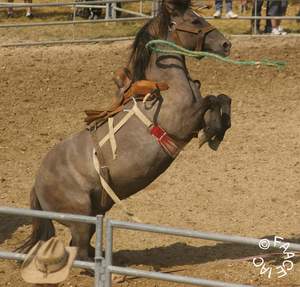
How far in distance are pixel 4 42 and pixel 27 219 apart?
6.38m

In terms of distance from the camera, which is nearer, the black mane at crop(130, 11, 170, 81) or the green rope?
the green rope

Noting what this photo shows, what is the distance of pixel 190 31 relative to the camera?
6836 millimetres

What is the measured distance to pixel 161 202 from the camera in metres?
8.77

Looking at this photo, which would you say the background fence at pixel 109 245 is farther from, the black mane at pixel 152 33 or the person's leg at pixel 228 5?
the person's leg at pixel 228 5

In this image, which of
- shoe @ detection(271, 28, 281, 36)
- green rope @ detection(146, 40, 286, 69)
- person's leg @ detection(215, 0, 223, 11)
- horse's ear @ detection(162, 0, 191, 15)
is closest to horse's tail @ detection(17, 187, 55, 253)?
green rope @ detection(146, 40, 286, 69)

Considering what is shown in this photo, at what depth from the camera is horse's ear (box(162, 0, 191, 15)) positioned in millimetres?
Result: 6816

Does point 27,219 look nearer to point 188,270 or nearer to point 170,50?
point 188,270

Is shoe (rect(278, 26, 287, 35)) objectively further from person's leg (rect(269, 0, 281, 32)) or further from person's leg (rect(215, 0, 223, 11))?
person's leg (rect(215, 0, 223, 11))

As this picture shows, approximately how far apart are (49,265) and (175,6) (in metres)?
3.56

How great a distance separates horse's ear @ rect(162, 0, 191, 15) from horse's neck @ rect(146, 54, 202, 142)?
0.40 m

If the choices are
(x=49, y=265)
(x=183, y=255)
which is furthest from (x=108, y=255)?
(x=183, y=255)

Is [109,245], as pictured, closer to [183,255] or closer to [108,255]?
[108,255]

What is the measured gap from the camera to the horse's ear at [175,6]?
682 centimetres

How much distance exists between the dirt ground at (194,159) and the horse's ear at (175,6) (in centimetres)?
228
